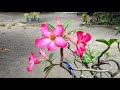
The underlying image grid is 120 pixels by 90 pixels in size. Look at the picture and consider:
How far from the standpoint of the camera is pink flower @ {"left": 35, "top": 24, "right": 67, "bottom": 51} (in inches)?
17.0

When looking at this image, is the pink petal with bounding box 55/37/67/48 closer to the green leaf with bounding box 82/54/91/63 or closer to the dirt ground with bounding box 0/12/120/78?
the green leaf with bounding box 82/54/91/63

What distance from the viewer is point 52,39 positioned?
45cm

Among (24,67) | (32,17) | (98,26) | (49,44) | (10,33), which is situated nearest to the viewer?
(49,44)

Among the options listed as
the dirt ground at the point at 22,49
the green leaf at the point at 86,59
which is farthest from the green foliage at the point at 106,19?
the green leaf at the point at 86,59

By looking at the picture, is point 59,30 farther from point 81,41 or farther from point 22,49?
point 22,49

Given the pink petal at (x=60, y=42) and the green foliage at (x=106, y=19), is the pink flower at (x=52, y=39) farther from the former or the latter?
the green foliage at (x=106, y=19)

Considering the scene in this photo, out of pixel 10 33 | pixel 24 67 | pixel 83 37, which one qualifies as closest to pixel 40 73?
pixel 24 67

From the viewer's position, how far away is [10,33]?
6504 mm

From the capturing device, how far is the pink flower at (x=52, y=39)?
1.42ft

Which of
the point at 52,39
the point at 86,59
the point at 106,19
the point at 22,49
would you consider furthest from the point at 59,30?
the point at 106,19
